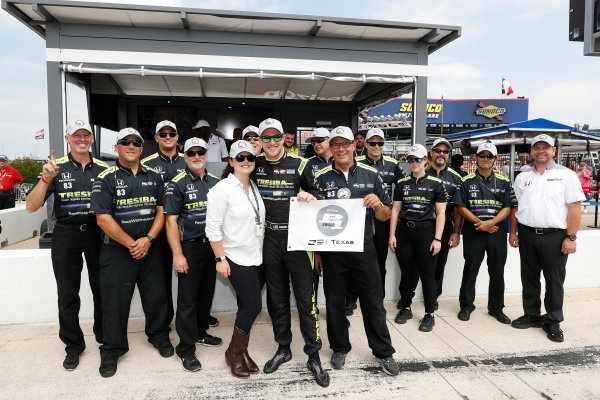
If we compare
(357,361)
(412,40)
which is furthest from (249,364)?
(412,40)

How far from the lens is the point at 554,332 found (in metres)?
3.88

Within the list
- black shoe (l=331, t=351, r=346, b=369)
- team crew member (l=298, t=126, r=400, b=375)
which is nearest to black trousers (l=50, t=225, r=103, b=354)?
team crew member (l=298, t=126, r=400, b=375)

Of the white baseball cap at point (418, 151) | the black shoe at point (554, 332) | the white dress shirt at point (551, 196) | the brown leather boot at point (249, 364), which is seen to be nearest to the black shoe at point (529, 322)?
the black shoe at point (554, 332)

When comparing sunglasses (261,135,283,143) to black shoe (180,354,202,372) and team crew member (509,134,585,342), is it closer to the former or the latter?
black shoe (180,354,202,372)

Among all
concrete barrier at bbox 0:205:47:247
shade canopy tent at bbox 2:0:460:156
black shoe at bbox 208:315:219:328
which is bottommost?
black shoe at bbox 208:315:219:328

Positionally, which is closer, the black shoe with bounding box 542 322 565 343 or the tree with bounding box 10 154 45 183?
the black shoe with bounding box 542 322 565 343

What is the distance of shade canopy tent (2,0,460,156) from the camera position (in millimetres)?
5328

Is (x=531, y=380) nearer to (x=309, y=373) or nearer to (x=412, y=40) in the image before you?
(x=309, y=373)

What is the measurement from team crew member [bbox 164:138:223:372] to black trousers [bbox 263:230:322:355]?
670mm

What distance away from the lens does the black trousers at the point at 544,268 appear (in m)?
3.92

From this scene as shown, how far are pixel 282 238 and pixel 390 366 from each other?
1.41m

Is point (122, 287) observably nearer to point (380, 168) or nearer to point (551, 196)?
point (380, 168)

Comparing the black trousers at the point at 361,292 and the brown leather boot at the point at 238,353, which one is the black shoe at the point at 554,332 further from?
the brown leather boot at the point at 238,353

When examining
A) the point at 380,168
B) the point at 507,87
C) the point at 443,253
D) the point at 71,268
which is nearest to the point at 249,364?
the point at 71,268
